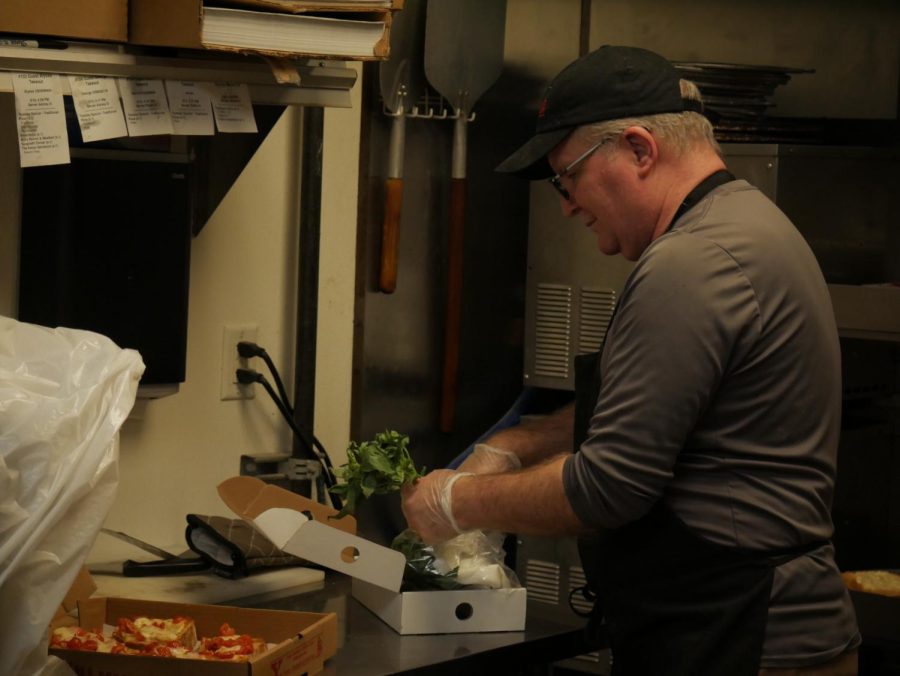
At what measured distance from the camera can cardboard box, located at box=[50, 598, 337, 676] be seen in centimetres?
→ 162

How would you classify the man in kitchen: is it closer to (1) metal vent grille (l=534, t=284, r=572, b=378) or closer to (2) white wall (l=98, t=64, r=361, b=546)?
(2) white wall (l=98, t=64, r=361, b=546)

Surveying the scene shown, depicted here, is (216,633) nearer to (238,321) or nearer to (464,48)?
(238,321)

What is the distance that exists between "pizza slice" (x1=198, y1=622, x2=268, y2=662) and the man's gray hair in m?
0.78

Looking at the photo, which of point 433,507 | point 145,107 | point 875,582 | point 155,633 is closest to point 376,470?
point 433,507

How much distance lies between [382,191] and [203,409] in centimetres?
63

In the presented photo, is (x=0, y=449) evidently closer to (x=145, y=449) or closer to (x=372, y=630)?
(x=372, y=630)

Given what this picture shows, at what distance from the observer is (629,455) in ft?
5.25

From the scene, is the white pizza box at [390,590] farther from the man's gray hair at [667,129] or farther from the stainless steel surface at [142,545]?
the man's gray hair at [667,129]

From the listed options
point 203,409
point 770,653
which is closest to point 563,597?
A: point 203,409

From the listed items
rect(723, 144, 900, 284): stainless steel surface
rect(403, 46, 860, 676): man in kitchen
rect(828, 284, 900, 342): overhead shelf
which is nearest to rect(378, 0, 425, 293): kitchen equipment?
rect(723, 144, 900, 284): stainless steel surface

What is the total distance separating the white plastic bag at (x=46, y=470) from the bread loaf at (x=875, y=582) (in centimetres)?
161

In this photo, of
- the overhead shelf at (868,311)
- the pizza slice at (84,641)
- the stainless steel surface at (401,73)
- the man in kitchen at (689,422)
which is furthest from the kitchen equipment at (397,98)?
the pizza slice at (84,641)

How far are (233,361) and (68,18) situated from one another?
2.97 feet

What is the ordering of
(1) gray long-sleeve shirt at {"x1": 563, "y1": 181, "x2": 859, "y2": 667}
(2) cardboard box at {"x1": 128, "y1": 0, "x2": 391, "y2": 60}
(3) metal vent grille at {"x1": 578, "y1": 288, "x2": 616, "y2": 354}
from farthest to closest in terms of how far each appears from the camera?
(3) metal vent grille at {"x1": 578, "y1": 288, "x2": 616, "y2": 354}
(2) cardboard box at {"x1": 128, "y1": 0, "x2": 391, "y2": 60}
(1) gray long-sleeve shirt at {"x1": 563, "y1": 181, "x2": 859, "y2": 667}
